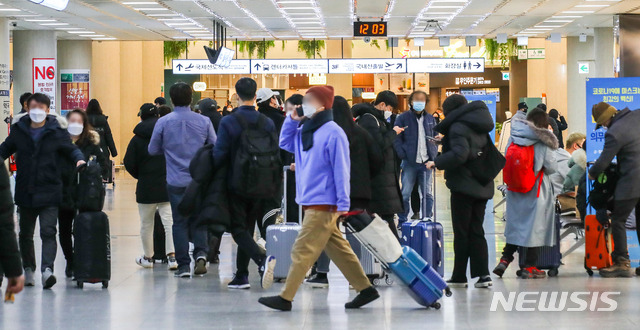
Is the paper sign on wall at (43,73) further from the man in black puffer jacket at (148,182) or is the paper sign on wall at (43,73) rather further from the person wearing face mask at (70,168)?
the person wearing face mask at (70,168)

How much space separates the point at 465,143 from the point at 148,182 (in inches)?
117

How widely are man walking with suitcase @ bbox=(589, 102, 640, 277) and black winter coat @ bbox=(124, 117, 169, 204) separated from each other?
374 cm

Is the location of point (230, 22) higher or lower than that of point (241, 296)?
higher

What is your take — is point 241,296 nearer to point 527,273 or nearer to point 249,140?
point 249,140

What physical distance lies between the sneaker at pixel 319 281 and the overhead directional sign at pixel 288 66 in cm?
1790

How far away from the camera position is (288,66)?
83.6 feet

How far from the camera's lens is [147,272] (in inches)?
339

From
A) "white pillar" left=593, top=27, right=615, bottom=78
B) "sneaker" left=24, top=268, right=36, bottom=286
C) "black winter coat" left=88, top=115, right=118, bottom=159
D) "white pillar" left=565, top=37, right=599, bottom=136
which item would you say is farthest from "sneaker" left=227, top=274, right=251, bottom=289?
"white pillar" left=565, top=37, right=599, bottom=136

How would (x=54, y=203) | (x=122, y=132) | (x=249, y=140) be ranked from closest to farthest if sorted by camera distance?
(x=249, y=140) → (x=54, y=203) → (x=122, y=132)

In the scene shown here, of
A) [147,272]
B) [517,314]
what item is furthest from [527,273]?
[147,272]

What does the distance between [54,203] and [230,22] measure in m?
12.6

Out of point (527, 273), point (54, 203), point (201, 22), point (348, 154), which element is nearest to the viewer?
point (348, 154)

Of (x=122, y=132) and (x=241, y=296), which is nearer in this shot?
(x=241, y=296)
